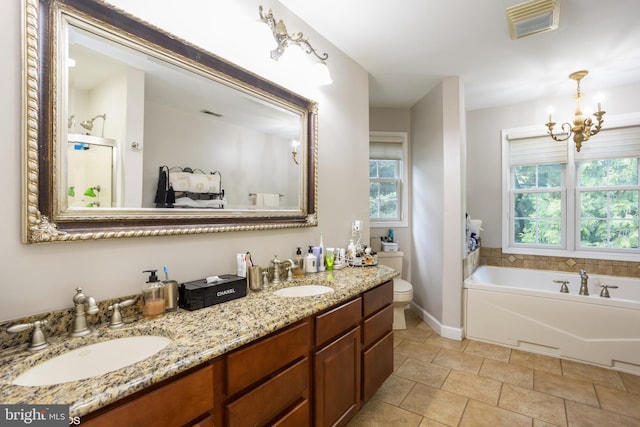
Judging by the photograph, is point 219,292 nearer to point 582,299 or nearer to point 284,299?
point 284,299

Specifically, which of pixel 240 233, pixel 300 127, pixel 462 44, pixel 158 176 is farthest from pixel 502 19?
pixel 158 176

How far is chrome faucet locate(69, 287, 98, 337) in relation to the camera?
102 cm

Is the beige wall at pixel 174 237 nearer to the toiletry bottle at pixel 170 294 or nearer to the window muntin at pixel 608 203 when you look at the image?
the toiletry bottle at pixel 170 294

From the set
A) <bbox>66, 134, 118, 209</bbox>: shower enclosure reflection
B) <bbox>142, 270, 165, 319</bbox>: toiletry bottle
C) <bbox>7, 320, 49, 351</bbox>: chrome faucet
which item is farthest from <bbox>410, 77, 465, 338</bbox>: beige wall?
<bbox>7, 320, 49, 351</bbox>: chrome faucet

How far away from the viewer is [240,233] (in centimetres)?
170

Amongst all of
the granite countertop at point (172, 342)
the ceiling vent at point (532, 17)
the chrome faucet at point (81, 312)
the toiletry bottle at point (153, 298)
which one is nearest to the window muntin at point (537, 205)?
the ceiling vent at point (532, 17)

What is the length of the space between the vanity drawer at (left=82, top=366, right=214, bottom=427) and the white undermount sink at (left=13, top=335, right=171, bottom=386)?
207 mm

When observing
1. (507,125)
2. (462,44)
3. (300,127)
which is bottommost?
(300,127)

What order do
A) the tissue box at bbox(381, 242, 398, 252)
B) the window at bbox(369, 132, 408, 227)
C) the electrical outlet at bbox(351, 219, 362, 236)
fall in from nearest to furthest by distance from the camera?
the electrical outlet at bbox(351, 219, 362, 236) < the tissue box at bbox(381, 242, 398, 252) < the window at bbox(369, 132, 408, 227)

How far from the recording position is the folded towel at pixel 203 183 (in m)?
1.46

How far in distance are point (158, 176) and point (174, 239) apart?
0.96 feet

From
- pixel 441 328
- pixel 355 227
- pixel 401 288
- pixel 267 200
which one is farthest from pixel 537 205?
pixel 267 200

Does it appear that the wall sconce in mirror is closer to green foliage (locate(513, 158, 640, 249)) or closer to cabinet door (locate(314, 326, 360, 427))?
cabinet door (locate(314, 326, 360, 427))

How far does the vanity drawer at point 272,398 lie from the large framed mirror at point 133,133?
748mm
